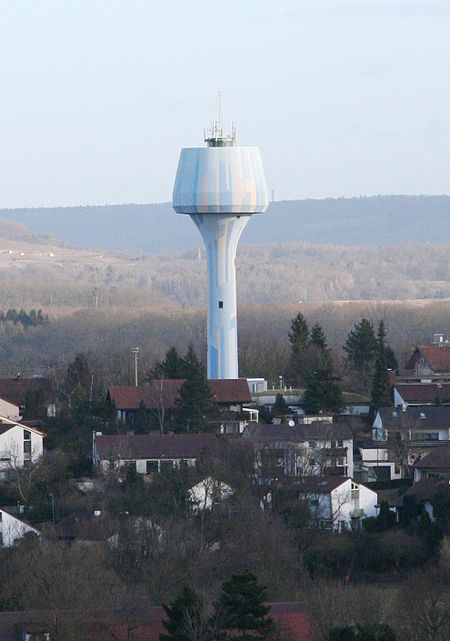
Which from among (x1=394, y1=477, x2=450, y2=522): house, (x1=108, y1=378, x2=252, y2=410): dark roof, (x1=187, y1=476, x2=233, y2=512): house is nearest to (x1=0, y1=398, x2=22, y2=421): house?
(x1=108, y1=378, x2=252, y2=410): dark roof

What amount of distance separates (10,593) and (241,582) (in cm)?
481

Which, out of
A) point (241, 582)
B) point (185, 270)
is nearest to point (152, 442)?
point (241, 582)

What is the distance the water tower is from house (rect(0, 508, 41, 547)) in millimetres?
19658

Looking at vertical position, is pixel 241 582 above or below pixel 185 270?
below

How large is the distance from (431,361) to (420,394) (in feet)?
19.3

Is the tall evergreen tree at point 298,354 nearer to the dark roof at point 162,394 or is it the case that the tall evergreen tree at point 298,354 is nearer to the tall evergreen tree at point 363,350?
the tall evergreen tree at point 363,350

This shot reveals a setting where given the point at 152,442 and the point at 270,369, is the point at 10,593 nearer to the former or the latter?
the point at 152,442

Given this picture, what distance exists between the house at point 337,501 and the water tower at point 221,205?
16.2m

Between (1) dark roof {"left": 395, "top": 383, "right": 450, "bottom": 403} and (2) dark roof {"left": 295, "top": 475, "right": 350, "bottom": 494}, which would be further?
(1) dark roof {"left": 395, "top": 383, "right": 450, "bottom": 403}

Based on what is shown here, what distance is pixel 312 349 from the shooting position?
5872 cm

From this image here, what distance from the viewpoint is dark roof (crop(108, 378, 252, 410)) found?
161 feet

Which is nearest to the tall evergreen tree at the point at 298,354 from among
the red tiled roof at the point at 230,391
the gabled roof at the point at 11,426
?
the red tiled roof at the point at 230,391

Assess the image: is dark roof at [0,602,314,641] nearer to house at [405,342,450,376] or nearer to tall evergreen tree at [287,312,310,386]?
house at [405,342,450,376]

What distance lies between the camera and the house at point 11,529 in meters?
36.1
